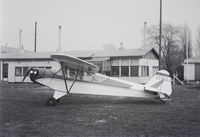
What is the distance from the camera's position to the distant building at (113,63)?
85.1 feet

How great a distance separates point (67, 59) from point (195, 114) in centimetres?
522

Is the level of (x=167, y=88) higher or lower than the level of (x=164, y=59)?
lower

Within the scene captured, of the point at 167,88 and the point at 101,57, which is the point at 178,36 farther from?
the point at 167,88

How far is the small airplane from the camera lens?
1122 cm

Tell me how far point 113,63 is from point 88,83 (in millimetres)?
15482

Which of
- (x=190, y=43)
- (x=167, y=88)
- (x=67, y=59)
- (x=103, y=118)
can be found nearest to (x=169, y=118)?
(x=103, y=118)

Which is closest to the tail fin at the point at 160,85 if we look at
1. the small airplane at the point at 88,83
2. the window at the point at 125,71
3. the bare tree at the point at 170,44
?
the small airplane at the point at 88,83

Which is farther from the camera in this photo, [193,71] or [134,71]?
[193,71]

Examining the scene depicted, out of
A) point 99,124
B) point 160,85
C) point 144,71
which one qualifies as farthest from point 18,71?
point 99,124

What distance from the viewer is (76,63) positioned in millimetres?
10883

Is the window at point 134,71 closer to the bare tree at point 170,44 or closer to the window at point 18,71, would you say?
the window at point 18,71

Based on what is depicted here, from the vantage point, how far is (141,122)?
24.6 ft

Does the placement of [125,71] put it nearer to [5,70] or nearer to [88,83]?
[88,83]

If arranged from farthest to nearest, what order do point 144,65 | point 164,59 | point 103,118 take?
point 164,59
point 144,65
point 103,118
